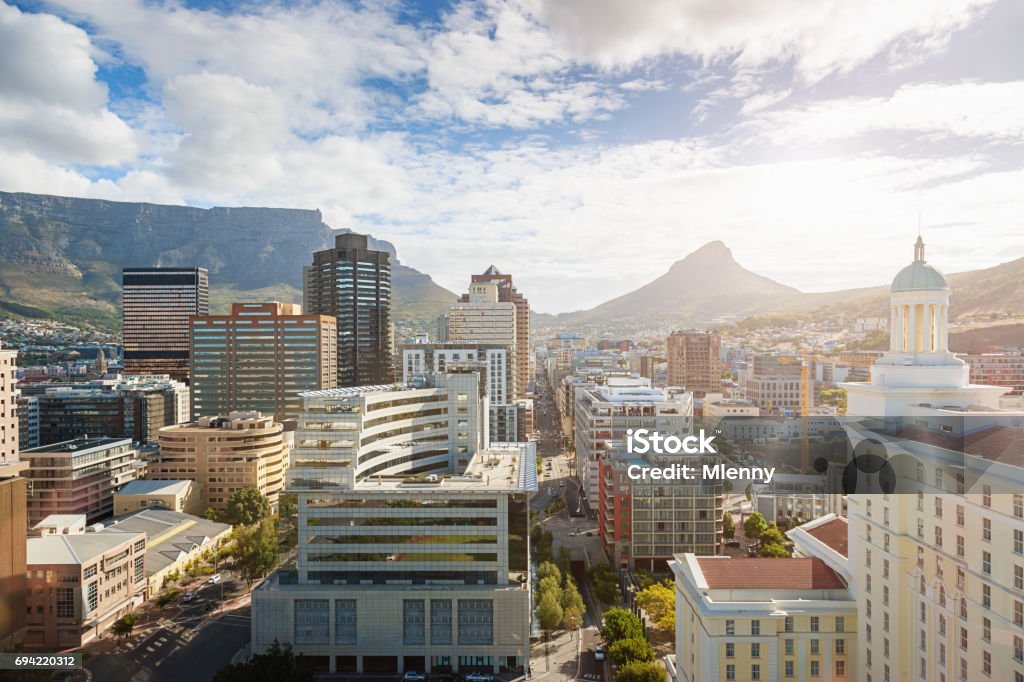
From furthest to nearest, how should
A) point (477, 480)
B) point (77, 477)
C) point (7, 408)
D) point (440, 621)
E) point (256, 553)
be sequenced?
point (77, 477)
point (256, 553)
point (7, 408)
point (477, 480)
point (440, 621)

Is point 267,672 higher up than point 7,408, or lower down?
lower down

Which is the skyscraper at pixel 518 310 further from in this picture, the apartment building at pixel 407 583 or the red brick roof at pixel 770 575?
the red brick roof at pixel 770 575

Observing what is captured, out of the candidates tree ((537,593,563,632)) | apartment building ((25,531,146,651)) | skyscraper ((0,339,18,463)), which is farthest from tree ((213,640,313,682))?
skyscraper ((0,339,18,463))

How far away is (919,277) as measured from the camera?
23.0ft

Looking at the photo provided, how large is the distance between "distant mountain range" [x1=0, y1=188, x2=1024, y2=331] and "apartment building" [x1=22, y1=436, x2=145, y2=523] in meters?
25.8

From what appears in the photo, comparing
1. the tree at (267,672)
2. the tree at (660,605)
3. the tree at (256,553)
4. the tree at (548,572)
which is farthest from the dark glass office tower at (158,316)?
the tree at (660,605)

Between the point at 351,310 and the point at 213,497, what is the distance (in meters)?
20.1

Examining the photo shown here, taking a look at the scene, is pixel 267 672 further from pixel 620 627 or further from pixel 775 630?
pixel 775 630

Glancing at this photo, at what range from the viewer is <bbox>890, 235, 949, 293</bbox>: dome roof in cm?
692

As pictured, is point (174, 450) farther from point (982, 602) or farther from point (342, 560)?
point (982, 602)

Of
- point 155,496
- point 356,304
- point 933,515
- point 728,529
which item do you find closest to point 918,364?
point 933,515

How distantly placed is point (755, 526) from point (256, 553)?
1268 centimetres

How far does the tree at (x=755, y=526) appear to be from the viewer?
55.9 feet

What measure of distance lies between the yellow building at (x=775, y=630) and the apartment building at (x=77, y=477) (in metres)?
19.5
